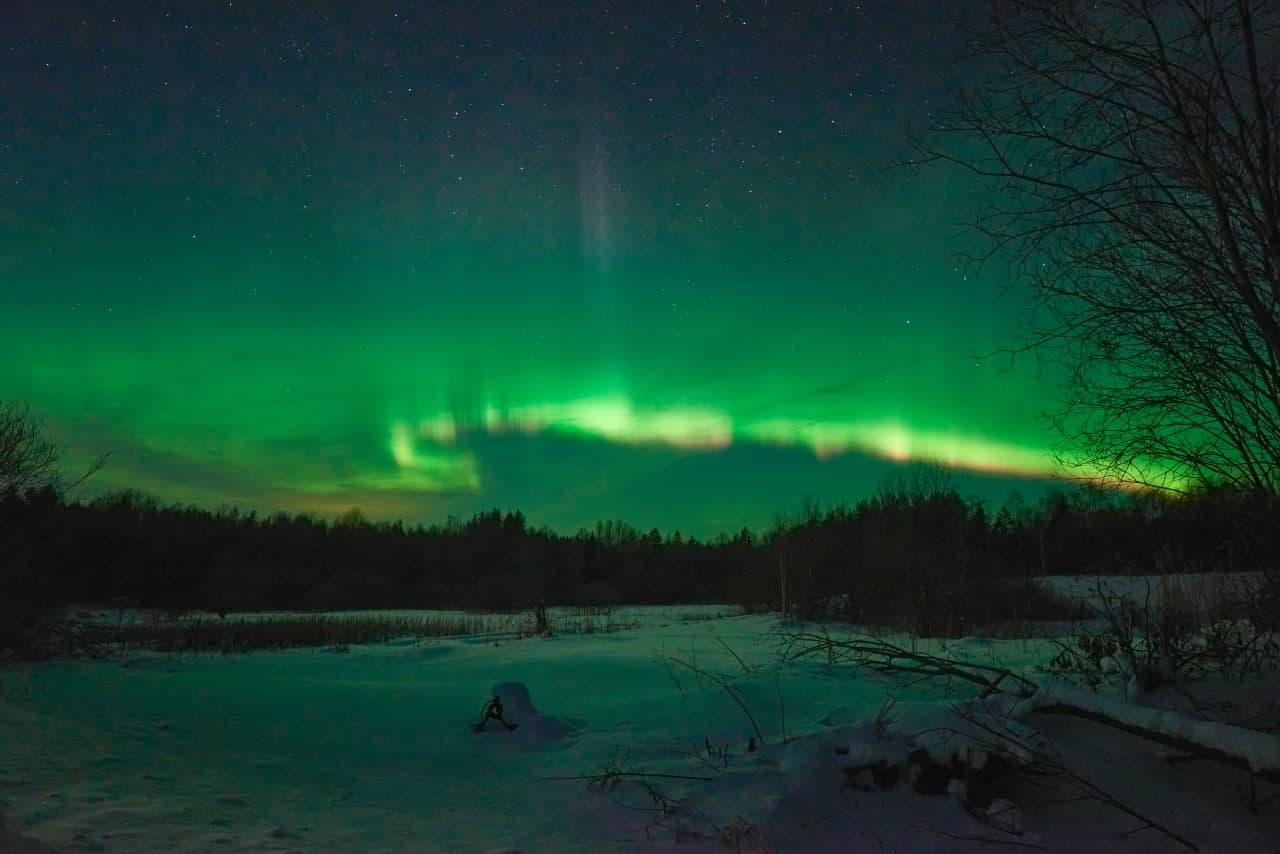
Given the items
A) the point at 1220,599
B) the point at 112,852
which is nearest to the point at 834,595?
the point at 1220,599

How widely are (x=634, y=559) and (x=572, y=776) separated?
101891mm

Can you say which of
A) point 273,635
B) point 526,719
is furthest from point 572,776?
point 273,635

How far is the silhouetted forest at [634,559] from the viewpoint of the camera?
9.34 metres

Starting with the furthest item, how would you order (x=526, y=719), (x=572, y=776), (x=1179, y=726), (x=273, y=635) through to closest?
(x=273, y=635), (x=526, y=719), (x=572, y=776), (x=1179, y=726)

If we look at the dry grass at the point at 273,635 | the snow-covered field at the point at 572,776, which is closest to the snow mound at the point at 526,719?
the snow-covered field at the point at 572,776

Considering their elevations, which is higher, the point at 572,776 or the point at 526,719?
the point at 526,719

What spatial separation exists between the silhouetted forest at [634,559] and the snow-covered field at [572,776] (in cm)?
241

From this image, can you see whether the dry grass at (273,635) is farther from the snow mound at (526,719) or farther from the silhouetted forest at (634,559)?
the snow mound at (526,719)

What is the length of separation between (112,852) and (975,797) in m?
5.04

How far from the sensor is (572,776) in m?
6.83

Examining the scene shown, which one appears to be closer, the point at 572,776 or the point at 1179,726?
the point at 1179,726

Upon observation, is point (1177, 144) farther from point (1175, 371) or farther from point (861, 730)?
point (861, 730)

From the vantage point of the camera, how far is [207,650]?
1867 cm

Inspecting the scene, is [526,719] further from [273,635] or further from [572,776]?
[273,635]
